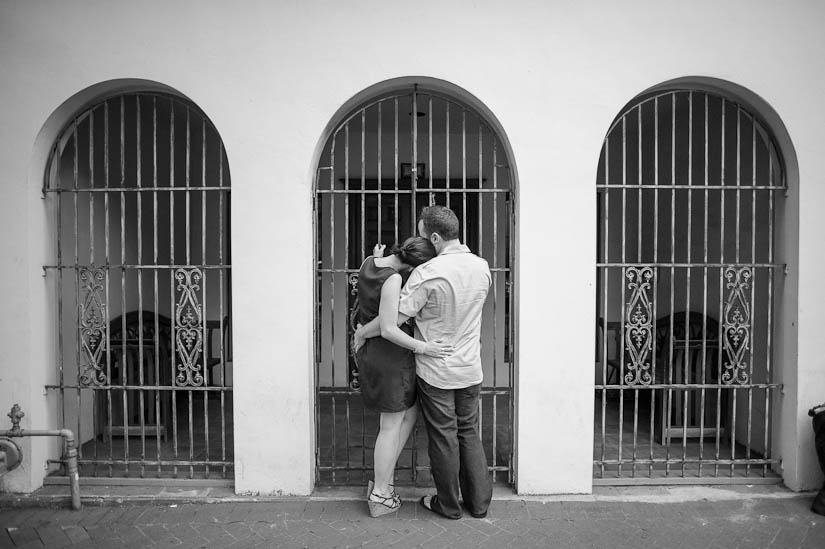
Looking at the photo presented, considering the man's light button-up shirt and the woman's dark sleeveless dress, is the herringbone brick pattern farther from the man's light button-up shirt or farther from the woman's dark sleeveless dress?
the man's light button-up shirt

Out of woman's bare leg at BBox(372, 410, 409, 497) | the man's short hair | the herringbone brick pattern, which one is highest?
the man's short hair

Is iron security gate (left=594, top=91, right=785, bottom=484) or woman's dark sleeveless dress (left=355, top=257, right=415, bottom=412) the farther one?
iron security gate (left=594, top=91, right=785, bottom=484)

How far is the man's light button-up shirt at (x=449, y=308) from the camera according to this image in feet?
12.8

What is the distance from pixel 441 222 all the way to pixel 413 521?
6.67 feet

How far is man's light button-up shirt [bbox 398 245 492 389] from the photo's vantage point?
154 inches

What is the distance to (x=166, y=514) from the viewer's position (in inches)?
167

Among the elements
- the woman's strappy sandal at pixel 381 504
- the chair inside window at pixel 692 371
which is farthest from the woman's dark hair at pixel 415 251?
the chair inside window at pixel 692 371

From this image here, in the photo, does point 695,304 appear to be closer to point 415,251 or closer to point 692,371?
point 692,371

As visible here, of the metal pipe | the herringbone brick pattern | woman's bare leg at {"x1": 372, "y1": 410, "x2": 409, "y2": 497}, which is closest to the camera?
the herringbone brick pattern

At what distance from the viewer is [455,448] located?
13.2 ft

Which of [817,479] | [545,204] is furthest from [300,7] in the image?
[817,479]

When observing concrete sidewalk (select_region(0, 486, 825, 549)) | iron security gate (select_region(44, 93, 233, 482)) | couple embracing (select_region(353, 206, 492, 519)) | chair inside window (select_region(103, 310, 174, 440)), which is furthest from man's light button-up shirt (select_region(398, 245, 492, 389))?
chair inside window (select_region(103, 310, 174, 440))

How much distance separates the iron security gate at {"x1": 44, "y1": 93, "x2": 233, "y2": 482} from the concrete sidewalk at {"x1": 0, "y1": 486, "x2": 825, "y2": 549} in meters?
0.47

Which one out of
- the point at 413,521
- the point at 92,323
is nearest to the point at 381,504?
the point at 413,521
